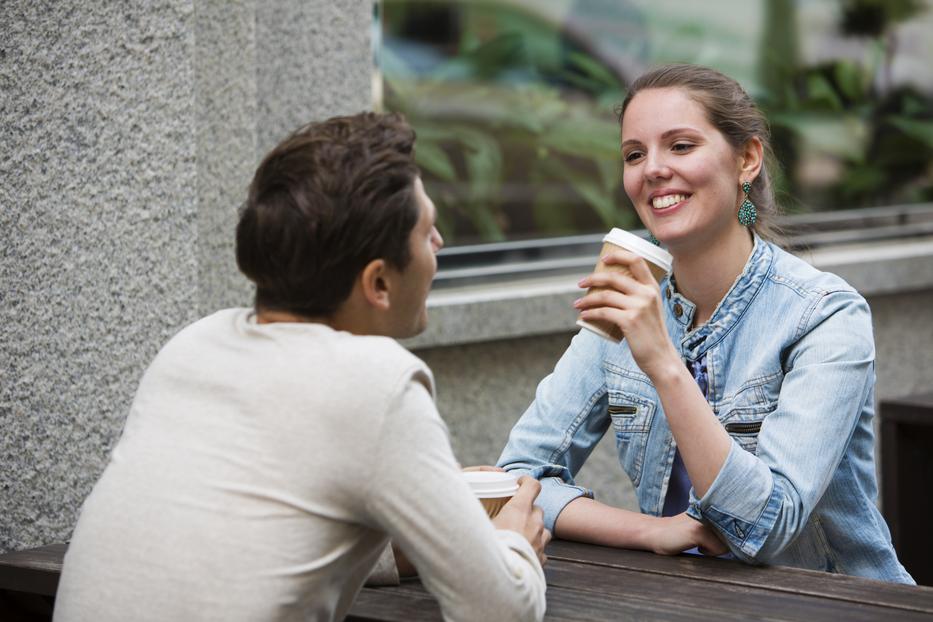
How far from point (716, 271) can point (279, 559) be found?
4.27ft

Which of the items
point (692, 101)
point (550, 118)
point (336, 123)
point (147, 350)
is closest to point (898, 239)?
point (550, 118)

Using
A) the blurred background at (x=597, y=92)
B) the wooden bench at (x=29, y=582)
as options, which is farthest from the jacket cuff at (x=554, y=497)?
the blurred background at (x=597, y=92)

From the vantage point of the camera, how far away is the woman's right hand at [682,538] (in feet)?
7.39

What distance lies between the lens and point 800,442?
7.32 ft

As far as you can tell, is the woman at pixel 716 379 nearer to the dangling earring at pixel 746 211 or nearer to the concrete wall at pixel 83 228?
→ the dangling earring at pixel 746 211

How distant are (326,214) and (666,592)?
85 cm

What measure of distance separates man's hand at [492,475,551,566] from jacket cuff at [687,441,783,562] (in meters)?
0.32

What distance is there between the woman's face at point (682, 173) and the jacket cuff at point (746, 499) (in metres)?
Result: 0.56

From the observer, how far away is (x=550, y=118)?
488 centimetres

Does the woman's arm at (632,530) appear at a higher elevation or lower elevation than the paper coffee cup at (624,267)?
lower

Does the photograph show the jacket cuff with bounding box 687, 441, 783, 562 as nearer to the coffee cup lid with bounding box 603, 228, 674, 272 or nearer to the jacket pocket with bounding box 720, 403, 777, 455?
the jacket pocket with bounding box 720, 403, 777, 455

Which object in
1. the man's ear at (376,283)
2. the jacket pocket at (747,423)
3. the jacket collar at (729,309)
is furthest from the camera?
the jacket collar at (729,309)

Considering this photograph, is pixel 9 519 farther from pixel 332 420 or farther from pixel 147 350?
pixel 332 420

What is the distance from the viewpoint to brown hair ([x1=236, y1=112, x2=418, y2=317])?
1676mm
